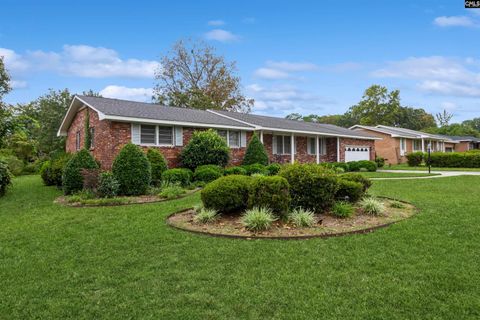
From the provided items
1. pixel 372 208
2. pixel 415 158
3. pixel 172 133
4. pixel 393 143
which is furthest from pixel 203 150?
pixel 393 143

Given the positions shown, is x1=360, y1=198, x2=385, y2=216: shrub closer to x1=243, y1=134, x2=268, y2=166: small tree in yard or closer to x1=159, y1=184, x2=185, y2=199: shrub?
x1=159, y1=184, x2=185, y2=199: shrub

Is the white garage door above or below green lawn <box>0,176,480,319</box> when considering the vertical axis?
above

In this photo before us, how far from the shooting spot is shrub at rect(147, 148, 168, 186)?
41.6 ft

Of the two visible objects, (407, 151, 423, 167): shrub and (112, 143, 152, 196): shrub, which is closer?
(112, 143, 152, 196): shrub

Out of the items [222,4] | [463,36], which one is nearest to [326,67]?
[463,36]

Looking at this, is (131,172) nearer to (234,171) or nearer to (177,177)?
(177,177)

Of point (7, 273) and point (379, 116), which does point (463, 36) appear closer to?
point (7, 273)

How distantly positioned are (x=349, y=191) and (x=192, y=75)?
32946 millimetres

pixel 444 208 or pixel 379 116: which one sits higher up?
pixel 379 116

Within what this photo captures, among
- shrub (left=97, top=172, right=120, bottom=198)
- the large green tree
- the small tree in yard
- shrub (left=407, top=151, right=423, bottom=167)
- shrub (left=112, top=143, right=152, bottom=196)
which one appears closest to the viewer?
shrub (left=97, top=172, right=120, bottom=198)

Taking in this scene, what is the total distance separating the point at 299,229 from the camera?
19.3ft

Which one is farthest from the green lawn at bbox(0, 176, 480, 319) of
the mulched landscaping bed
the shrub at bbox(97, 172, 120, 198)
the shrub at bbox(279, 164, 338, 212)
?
the shrub at bbox(97, 172, 120, 198)

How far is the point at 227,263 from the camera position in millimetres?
4328

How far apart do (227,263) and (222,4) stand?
39.7 feet
